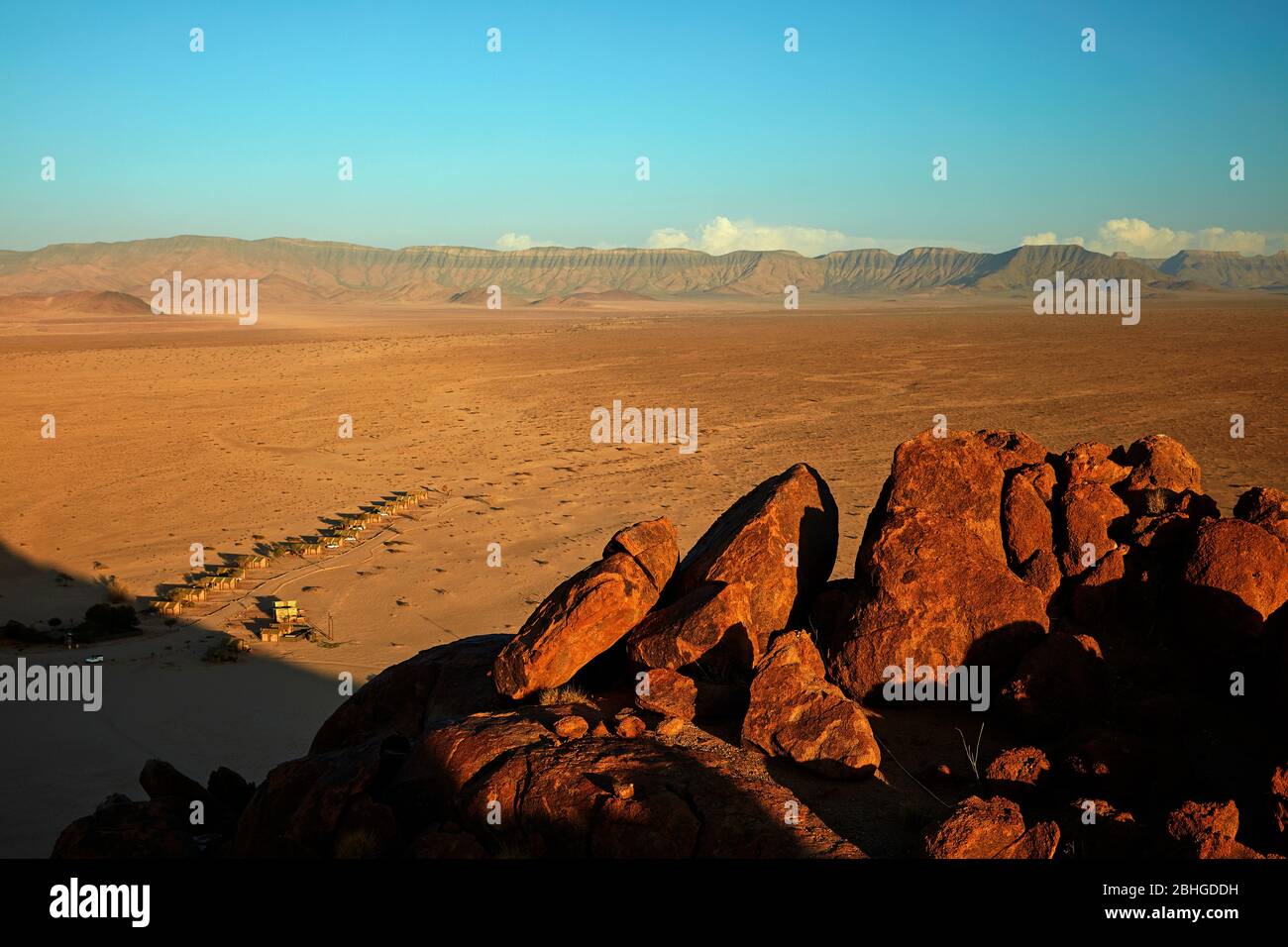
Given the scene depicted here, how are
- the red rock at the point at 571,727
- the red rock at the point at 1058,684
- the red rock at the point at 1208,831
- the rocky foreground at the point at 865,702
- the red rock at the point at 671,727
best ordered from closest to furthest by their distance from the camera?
the red rock at the point at 1208,831 → the rocky foreground at the point at 865,702 → the red rock at the point at 571,727 → the red rock at the point at 671,727 → the red rock at the point at 1058,684

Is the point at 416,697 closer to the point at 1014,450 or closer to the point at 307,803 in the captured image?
the point at 307,803

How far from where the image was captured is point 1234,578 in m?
7.33

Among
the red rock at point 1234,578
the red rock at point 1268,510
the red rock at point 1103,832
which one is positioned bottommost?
the red rock at point 1103,832

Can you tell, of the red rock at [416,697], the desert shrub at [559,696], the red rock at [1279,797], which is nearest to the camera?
the red rock at [1279,797]

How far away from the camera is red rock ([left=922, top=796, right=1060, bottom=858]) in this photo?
4.98m

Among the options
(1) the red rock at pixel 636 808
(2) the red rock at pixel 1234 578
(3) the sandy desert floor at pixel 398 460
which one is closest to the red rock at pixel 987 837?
(1) the red rock at pixel 636 808

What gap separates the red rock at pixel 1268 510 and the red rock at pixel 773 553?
3.44 m

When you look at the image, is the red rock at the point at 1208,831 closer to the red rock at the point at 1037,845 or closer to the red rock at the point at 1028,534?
the red rock at the point at 1037,845

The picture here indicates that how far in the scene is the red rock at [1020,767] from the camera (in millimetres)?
6051

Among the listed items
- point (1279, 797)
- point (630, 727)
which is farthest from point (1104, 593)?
point (630, 727)

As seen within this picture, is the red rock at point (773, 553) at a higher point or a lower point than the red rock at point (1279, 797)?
higher
